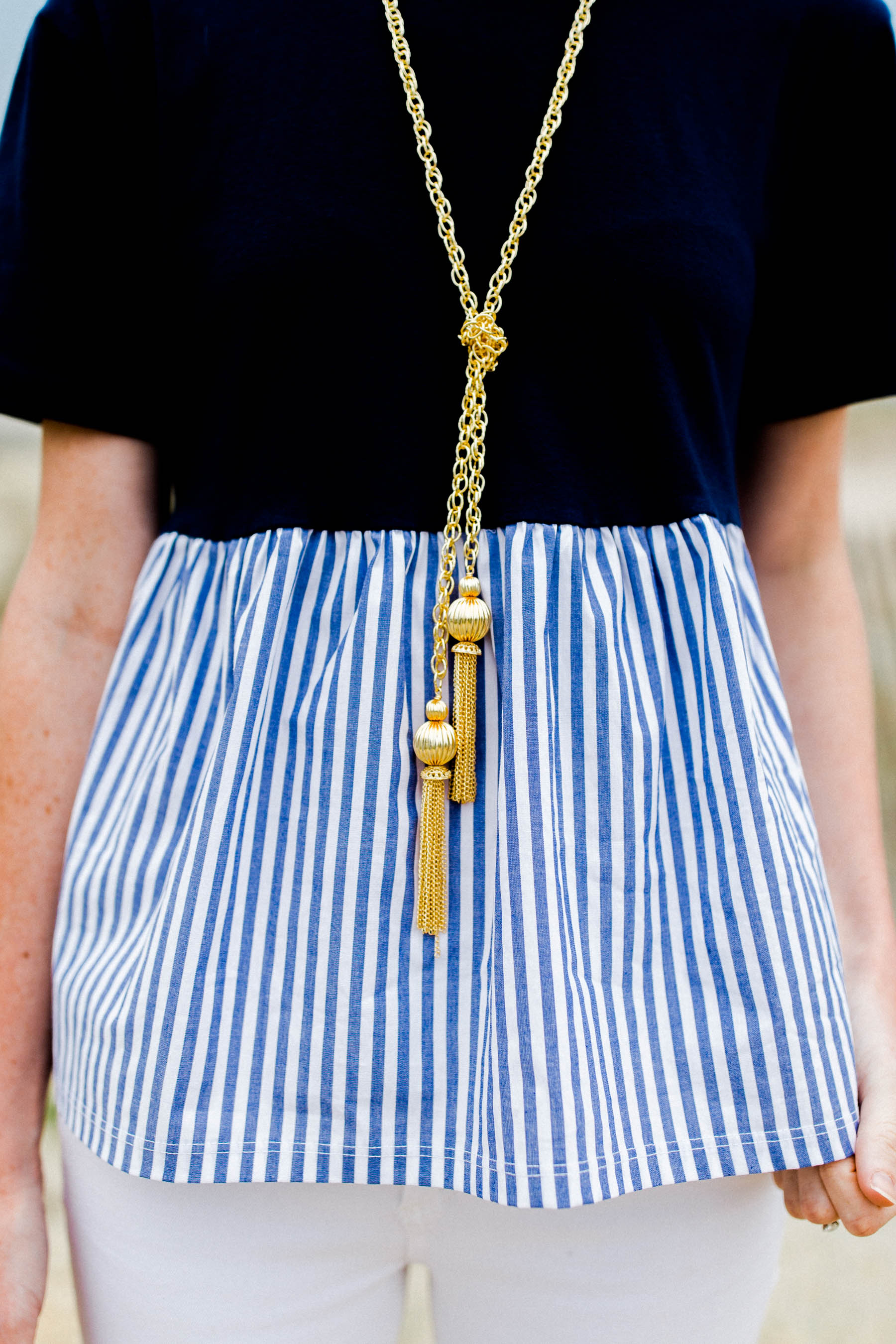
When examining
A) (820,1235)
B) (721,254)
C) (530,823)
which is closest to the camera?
(530,823)

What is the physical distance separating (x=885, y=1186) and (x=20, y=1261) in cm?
63

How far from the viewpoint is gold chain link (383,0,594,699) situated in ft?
2.26

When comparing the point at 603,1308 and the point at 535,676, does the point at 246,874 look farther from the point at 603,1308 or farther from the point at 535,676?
the point at 603,1308

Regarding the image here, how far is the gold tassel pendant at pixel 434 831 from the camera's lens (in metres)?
0.66

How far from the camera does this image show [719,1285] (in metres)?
0.71

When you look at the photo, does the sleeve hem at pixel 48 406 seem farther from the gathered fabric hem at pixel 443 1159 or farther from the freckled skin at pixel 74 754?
the gathered fabric hem at pixel 443 1159

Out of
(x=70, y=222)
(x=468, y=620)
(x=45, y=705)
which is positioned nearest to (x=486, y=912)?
(x=468, y=620)

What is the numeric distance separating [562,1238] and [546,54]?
2.85 ft

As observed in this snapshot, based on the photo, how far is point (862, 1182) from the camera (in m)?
0.64

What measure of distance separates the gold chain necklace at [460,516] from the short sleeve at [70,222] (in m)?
0.24

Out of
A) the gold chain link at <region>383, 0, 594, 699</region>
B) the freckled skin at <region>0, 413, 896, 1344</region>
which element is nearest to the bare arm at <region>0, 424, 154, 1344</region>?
the freckled skin at <region>0, 413, 896, 1344</region>

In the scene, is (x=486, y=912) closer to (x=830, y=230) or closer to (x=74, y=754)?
(x=74, y=754)

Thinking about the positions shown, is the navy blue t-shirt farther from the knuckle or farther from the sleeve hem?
the knuckle

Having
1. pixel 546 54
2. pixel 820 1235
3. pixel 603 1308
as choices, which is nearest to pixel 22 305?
pixel 546 54
